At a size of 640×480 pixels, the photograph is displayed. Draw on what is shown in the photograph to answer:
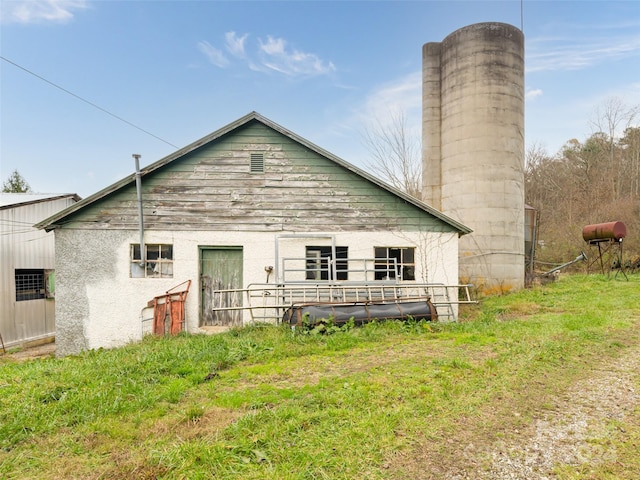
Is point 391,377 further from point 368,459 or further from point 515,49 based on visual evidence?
point 515,49

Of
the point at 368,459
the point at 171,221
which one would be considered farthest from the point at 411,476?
the point at 171,221

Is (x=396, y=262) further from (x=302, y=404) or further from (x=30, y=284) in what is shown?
(x=30, y=284)

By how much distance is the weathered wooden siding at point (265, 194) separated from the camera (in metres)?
9.66

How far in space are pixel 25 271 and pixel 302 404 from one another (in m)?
15.7

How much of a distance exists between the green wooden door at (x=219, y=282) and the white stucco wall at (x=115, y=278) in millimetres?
210

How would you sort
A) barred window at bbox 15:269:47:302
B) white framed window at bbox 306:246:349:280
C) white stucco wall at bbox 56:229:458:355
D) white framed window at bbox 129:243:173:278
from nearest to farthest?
white stucco wall at bbox 56:229:458:355, white framed window at bbox 129:243:173:278, white framed window at bbox 306:246:349:280, barred window at bbox 15:269:47:302

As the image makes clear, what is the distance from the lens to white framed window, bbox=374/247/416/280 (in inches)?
393

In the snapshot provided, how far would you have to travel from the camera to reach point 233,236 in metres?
9.67

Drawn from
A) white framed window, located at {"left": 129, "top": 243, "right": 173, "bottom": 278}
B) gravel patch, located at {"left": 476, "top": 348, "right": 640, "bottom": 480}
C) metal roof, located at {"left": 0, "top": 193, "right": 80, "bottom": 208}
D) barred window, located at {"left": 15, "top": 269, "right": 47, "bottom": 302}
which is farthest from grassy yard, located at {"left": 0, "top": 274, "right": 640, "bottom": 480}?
metal roof, located at {"left": 0, "top": 193, "right": 80, "bottom": 208}

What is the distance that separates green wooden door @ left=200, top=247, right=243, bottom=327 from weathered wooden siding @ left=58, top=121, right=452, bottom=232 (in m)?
0.74

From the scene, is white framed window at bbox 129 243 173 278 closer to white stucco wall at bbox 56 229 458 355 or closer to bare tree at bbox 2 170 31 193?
white stucco wall at bbox 56 229 458 355

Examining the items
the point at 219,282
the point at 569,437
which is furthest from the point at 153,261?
the point at 569,437

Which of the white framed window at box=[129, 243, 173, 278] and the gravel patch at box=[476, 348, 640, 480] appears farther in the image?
the white framed window at box=[129, 243, 173, 278]

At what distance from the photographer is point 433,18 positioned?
1689cm
